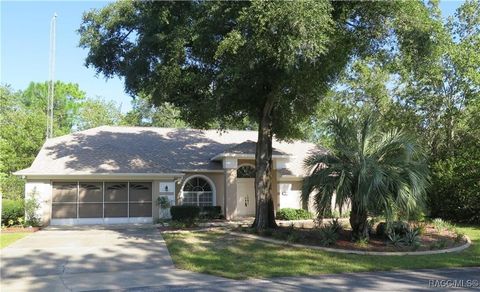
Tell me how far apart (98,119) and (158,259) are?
142 ft

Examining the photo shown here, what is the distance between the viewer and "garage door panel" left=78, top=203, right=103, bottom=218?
902 inches

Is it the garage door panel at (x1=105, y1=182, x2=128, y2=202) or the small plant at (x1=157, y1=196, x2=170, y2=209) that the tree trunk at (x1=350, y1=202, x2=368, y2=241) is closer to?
the small plant at (x1=157, y1=196, x2=170, y2=209)

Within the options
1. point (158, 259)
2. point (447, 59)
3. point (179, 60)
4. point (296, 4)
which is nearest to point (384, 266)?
point (158, 259)

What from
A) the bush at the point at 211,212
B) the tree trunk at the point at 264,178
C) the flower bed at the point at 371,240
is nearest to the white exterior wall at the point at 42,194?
the bush at the point at 211,212

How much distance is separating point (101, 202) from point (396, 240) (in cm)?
1448

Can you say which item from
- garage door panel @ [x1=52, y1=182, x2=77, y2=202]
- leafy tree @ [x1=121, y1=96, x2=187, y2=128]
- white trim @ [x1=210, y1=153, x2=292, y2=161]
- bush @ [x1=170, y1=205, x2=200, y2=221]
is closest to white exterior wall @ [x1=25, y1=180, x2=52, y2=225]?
garage door panel @ [x1=52, y1=182, x2=77, y2=202]

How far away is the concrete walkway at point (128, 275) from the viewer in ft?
33.0

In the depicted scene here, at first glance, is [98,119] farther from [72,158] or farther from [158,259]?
[158,259]

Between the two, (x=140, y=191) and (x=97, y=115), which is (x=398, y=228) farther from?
(x=97, y=115)

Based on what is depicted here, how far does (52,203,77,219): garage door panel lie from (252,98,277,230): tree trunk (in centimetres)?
966

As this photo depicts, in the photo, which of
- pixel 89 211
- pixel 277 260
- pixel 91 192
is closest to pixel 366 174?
pixel 277 260

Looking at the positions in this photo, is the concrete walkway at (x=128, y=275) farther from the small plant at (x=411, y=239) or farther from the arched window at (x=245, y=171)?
the arched window at (x=245, y=171)

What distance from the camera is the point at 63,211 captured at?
74.5 feet

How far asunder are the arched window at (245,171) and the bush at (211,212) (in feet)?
8.08
